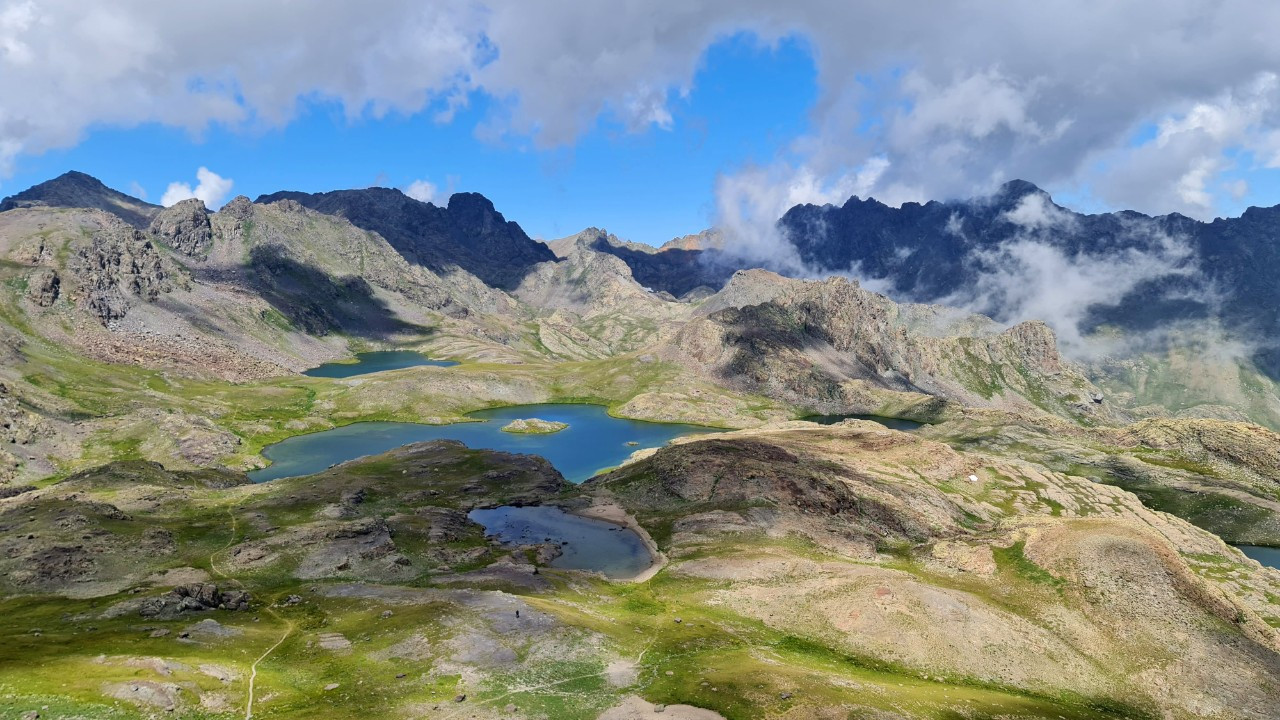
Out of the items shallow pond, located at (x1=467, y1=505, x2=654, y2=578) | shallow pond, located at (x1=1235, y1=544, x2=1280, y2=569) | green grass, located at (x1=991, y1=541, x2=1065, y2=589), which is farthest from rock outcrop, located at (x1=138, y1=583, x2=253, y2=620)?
shallow pond, located at (x1=1235, y1=544, x2=1280, y2=569)

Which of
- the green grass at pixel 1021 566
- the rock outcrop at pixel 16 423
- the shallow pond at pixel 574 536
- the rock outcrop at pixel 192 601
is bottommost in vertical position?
the rock outcrop at pixel 16 423

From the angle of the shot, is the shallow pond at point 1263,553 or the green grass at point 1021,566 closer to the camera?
the green grass at point 1021,566

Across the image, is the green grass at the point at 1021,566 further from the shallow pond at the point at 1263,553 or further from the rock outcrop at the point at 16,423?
the rock outcrop at the point at 16,423

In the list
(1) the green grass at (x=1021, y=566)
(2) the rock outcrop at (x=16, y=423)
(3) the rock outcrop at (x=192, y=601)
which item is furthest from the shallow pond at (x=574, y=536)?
(2) the rock outcrop at (x=16, y=423)

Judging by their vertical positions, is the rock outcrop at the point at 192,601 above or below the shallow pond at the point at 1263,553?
below

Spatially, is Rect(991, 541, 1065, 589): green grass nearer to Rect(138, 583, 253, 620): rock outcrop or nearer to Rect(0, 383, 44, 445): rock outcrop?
Rect(138, 583, 253, 620): rock outcrop

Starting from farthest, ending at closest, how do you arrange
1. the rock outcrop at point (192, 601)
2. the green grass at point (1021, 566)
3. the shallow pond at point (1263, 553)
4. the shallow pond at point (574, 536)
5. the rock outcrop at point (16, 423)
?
the rock outcrop at point (16, 423) < the shallow pond at point (1263, 553) < the shallow pond at point (574, 536) < the green grass at point (1021, 566) < the rock outcrop at point (192, 601)

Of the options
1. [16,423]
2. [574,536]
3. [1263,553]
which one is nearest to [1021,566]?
[574,536]

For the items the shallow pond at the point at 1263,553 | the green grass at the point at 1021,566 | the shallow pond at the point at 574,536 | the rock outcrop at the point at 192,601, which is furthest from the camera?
the shallow pond at the point at 1263,553
